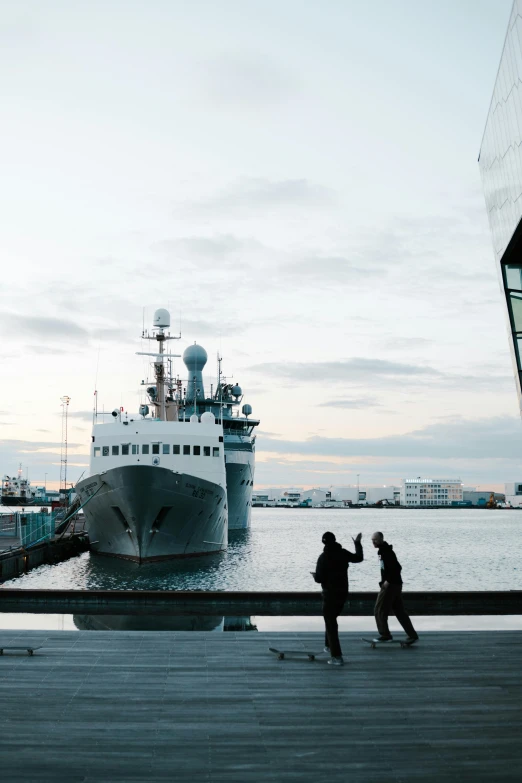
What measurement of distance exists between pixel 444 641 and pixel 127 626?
6010 millimetres

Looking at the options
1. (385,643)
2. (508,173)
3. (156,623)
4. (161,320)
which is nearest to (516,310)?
(508,173)

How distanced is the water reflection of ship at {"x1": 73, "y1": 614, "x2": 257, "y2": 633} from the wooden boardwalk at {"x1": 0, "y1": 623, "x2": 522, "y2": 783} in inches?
92.4

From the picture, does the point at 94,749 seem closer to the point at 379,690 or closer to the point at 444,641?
the point at 379,690

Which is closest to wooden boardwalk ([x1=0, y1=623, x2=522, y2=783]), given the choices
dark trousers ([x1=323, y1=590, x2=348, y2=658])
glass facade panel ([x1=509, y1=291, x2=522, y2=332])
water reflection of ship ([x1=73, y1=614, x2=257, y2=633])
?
dark trousers ([x1=323, y1=590, x2=348, y2=658])

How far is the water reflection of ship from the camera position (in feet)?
45.9

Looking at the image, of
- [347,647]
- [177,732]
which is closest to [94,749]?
[177,732]

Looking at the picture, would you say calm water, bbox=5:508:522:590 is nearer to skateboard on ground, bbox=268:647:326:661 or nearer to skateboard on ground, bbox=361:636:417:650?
skateboard on ground, bbox=361:636:417:650

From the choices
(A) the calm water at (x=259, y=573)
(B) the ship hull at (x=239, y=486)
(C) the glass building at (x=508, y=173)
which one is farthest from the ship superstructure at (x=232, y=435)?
(C) the glass building at (x=508, y=173)

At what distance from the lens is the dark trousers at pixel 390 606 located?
1103 cm

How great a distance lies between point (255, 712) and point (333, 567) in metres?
2.72

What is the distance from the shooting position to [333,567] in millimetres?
10078

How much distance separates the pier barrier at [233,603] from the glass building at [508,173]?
5459 mm

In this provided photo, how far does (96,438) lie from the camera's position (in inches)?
1775

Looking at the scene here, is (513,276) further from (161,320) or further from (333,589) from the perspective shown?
(161,320)
